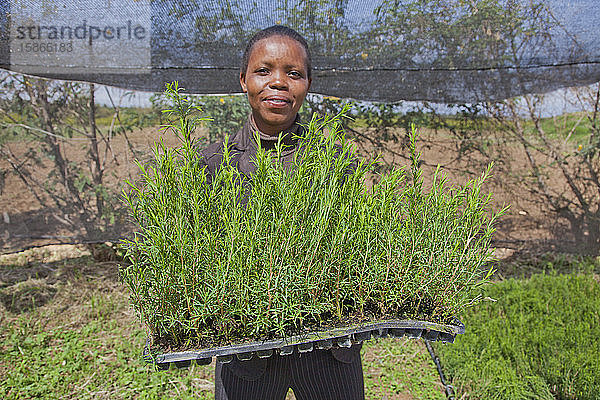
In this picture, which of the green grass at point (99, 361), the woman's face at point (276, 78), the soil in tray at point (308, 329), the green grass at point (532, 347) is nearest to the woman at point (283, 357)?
the woman's face at point (276, 78)

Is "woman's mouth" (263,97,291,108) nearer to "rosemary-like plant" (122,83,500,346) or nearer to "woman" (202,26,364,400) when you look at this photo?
"woman" (202,26,364,400)

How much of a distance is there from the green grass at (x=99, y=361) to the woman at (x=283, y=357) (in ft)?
4.94

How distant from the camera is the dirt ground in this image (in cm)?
371

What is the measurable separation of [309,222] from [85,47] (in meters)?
3.02

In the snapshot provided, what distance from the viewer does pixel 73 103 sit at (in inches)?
152

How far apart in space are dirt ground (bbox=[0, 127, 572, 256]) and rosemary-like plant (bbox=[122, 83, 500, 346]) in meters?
2.49

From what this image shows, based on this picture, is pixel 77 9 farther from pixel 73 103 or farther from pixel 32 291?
pixel 32 291

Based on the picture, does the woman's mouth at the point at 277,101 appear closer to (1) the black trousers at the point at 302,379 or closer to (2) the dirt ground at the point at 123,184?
(1) the black trousers at the point at 302,379

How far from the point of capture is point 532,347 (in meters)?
2.87

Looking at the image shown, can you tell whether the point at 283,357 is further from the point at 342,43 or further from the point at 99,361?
the point at 342,43

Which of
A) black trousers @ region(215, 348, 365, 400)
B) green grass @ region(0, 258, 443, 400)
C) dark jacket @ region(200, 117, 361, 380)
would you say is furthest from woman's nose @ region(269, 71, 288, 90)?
green grass @ region(0, 258, 443, 400)

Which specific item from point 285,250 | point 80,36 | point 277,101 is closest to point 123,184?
point 80,36

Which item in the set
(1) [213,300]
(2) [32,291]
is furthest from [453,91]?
(2) [32,291]

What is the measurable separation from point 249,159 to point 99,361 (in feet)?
7.72
